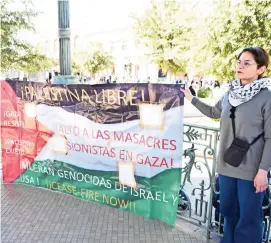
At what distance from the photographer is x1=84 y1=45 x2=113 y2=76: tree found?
127 feet

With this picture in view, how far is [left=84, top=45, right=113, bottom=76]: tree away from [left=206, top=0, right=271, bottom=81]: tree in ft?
99.5

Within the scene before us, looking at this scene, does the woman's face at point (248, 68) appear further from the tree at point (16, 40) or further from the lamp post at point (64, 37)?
the tree at point (16, 40)

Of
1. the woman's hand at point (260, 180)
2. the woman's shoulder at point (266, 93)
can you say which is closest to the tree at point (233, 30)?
the woman's shoulder at point (266, 93)

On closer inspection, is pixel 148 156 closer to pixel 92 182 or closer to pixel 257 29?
pixel 92 182

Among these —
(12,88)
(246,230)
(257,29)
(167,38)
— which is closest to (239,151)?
(246,230)

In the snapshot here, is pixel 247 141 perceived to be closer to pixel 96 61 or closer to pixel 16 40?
pixel 16 40

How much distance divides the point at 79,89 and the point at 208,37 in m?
7.13

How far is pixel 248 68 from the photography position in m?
2.26

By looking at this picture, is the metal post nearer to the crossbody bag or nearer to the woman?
the woman

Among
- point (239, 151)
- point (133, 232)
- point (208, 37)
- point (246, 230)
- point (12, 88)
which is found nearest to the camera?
point (239, 151)

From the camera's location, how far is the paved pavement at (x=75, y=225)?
304 cm

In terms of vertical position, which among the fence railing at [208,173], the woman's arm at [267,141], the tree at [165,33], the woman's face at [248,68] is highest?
the tree at [165,33]

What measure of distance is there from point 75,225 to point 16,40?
769 centimetres

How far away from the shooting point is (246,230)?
245cm
